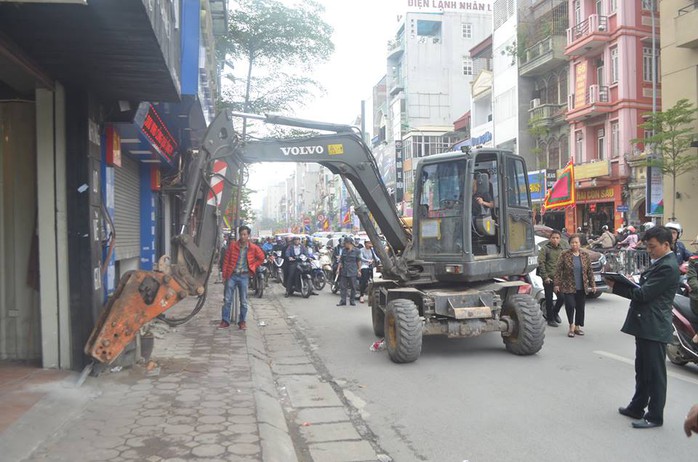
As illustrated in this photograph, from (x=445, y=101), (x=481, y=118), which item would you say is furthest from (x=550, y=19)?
(x=445, y=101)

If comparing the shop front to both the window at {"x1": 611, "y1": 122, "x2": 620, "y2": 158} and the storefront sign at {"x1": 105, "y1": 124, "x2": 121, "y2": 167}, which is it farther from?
the storefront sign at {"x1": 105, "y1": 124, "x2": 121, "y2": 167}

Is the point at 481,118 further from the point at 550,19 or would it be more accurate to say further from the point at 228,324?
the point at 228,324

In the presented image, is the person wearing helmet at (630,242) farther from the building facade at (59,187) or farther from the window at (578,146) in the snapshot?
the building facade at (59,187)

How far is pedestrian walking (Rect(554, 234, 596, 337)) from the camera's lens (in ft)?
31.0

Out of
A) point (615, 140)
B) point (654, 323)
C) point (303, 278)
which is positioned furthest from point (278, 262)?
point (615, 140)

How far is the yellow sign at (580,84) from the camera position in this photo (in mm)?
28891

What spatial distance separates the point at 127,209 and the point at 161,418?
21.1ft

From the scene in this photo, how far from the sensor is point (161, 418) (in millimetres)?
→ 4988

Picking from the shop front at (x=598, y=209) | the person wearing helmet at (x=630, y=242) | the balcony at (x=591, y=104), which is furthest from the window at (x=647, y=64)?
the person wearing helmet at (x=630, y=242)

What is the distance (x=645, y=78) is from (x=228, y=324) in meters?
25.2

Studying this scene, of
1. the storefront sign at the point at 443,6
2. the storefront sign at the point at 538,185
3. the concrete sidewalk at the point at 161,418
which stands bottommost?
the concrete sidewalk at the point at 161,418

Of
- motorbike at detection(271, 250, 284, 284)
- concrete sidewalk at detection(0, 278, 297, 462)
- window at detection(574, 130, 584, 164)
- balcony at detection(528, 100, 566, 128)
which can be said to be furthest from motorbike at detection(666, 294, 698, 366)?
balcony at detection(528, 100, 566, 128)

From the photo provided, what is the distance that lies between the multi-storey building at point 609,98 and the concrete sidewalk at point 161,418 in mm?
24628

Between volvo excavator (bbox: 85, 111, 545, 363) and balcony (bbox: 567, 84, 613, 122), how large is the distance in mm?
21627
